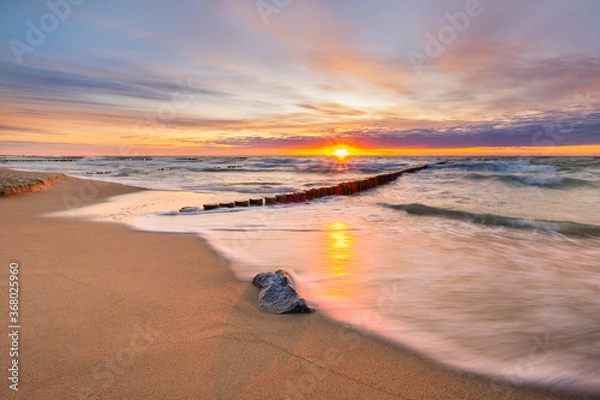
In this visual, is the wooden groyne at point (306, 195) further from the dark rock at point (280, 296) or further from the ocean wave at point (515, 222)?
the dark rock at point (280, 296)

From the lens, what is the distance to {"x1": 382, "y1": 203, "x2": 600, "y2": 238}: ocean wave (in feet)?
28.6

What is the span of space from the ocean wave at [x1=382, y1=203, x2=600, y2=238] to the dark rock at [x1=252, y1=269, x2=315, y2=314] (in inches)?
304

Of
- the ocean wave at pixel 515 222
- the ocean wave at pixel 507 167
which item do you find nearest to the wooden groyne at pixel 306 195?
the ocean wave at pixel 515 222

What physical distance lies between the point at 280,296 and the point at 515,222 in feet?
28.1

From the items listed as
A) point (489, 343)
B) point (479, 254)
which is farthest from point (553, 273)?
point (489, 343)

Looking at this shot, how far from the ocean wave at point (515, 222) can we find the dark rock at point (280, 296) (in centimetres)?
773

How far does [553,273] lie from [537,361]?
3215mm

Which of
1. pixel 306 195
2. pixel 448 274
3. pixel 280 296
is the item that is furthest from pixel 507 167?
pixel 280 296

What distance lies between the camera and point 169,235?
6910 mm

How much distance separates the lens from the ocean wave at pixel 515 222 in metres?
8.73

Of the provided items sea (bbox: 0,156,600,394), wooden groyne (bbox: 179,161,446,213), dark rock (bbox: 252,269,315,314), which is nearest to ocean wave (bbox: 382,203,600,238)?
sea (bbox: 0,156,600,394)

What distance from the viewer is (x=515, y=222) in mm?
9688

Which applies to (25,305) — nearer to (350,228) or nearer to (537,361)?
(537,361)

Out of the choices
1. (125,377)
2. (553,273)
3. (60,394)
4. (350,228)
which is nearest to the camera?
(60,394)
